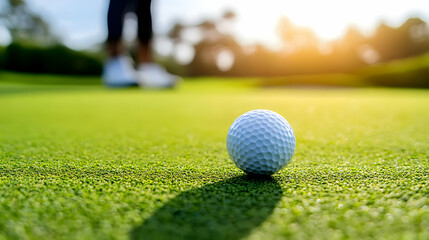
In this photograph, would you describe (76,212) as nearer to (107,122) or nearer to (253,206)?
(253,206)

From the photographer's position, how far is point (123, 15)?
689cm

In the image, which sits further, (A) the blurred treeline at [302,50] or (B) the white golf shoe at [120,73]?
(A) the blurred treeline at [302,50]

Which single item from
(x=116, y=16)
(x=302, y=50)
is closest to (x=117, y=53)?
(x=116, y=16)

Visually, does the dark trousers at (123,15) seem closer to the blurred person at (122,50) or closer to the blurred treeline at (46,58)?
the blurred person at (122,50)

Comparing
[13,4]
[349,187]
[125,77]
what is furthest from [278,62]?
[349,187]

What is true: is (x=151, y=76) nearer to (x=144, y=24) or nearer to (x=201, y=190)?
(x=144, y=24)

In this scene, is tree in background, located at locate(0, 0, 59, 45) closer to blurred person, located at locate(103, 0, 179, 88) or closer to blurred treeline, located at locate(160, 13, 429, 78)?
blurred treeline, located at locate(160, 13, 429, 78)

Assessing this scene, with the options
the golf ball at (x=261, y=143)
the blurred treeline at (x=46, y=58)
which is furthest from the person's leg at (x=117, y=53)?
the blurred treeline at (x=46, y=58)

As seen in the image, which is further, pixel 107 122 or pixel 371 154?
pixel 107 122

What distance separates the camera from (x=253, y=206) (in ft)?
3.39

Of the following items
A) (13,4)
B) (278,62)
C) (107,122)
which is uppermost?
(13,4)

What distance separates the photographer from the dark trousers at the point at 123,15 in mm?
6809

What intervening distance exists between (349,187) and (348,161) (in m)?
0.44

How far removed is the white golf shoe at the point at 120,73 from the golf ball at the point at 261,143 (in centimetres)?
622
